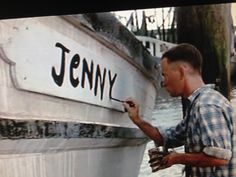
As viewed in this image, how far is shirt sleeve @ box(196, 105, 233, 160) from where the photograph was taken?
5.49 feet

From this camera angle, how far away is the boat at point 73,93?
70.3 inches

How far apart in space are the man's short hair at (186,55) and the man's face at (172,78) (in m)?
0.02

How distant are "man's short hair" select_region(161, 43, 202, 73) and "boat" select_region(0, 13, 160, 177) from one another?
0.20ft

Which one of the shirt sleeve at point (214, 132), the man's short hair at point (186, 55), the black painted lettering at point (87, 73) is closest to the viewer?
the shirt sleeve at point (214, 132)

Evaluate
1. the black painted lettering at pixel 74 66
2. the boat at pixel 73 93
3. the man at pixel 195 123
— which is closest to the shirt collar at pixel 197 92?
the man at pixel 195 123

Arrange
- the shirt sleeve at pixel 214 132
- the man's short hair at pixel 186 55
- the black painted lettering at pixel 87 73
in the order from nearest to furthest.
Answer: the shirt sleeve at pixel 214 132 → the man's short hair at pixel 186 55 → the black painted lettering at pixel 87 73

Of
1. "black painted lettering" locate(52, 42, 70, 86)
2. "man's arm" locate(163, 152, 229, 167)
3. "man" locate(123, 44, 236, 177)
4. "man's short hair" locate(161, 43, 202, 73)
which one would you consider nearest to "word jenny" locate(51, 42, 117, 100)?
"black painted lettering" locate(52, 42, 70, 86)

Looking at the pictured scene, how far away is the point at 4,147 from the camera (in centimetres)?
178

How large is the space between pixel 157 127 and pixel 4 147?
22.2 inches

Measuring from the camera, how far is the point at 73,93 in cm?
186

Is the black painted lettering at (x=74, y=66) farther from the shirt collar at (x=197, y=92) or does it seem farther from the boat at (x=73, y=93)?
the shirt collar at (x=197, y=92)

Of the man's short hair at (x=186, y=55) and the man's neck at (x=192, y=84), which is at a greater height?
the man's short hair at (x=186, y=55)

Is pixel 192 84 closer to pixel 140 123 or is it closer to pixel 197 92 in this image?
pixel 197 92

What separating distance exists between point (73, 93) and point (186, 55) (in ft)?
1.47
